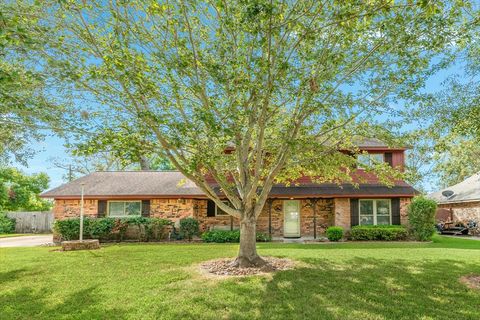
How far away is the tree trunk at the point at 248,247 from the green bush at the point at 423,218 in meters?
9.75

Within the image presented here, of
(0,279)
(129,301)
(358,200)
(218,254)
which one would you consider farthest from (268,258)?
(358,200)

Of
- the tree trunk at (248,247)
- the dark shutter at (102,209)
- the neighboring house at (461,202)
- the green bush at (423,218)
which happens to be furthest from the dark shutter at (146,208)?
the neighboring house at (461,202)

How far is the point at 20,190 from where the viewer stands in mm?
27922

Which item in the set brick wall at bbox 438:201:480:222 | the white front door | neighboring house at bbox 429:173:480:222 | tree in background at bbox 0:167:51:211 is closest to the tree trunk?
the white front door

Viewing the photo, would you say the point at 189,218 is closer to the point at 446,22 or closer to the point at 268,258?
the point at 268,258

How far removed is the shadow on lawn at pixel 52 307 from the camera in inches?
203

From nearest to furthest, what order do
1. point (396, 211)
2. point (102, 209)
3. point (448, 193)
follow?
point (396, 211) → point (102, 209) → point (448, 193)

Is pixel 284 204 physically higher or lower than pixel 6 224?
higher

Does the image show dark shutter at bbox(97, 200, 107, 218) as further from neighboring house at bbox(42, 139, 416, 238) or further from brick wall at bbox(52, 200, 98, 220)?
brick wall at bbox(52, 200, 98, 220)

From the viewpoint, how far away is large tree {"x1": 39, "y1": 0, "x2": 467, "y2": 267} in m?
6.41

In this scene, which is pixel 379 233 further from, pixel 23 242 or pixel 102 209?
pixel 23 242

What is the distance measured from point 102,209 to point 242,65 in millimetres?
12928

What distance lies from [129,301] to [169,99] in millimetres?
4544

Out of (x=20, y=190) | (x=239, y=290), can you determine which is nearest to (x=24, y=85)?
(x=239, y=290)
